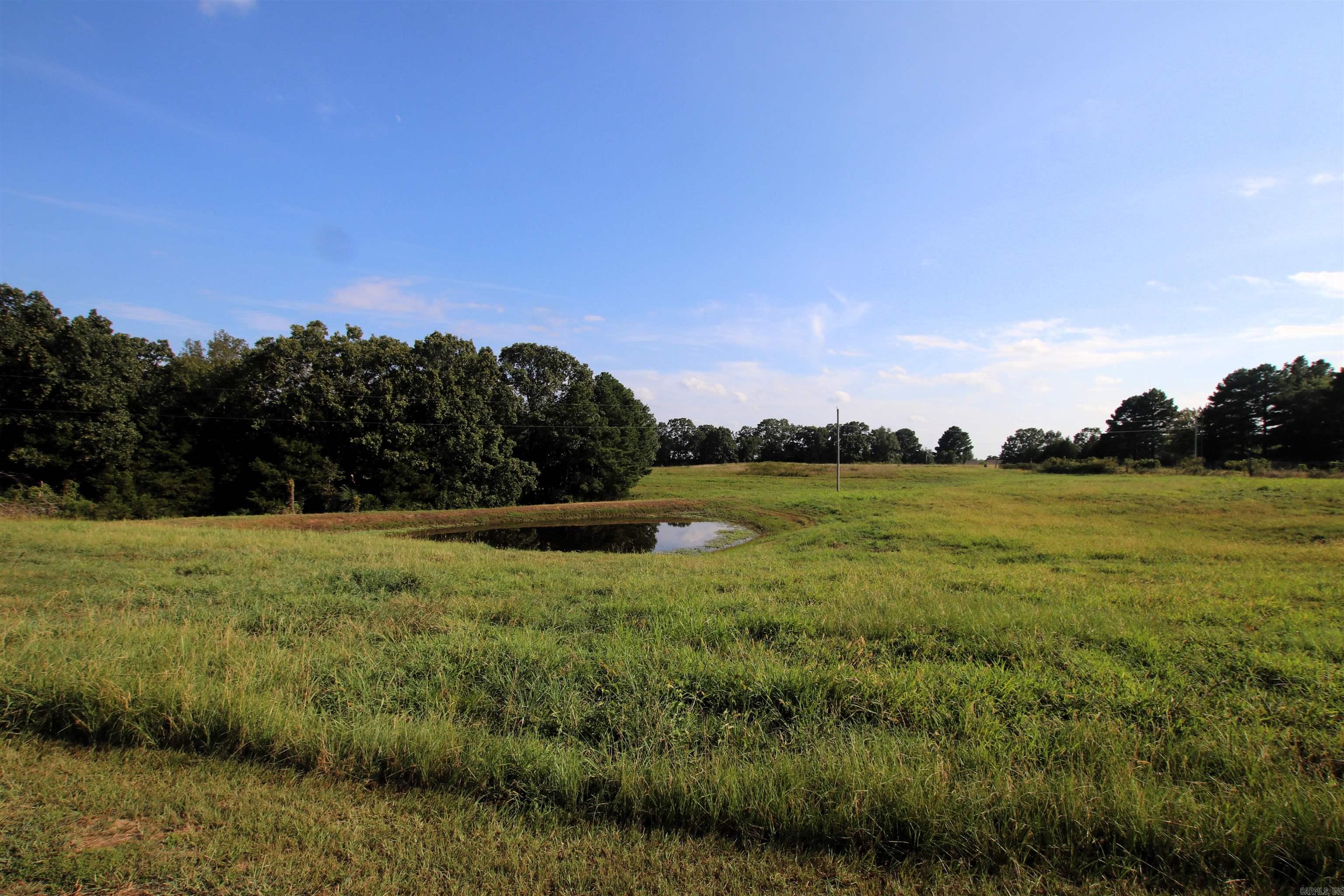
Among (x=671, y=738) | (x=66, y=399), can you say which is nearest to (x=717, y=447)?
(x=66, y=399)

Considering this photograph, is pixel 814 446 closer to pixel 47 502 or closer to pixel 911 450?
pixel 911 450

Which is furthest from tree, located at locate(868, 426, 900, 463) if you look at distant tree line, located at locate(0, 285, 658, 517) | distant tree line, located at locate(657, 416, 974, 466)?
distant tree line, located at locate(0, 285, 658, 517)

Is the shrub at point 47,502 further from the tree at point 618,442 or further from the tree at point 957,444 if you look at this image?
the tree at point 957,444

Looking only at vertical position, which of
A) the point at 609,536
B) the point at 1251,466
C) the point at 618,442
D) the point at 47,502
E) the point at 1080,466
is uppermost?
the point at 618,442

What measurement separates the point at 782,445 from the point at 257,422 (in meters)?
88.4

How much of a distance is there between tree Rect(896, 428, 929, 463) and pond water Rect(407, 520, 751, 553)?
9473 centimetres

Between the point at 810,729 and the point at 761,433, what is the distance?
108133 mm

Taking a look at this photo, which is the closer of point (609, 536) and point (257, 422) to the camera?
point (609, 536)

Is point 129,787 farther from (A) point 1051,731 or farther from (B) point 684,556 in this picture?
(B) point 684,556

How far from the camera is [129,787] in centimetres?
324

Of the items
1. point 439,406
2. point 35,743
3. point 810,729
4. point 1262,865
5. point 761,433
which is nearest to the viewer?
point 1262,865

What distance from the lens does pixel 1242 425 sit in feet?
210

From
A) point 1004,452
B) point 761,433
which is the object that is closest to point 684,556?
point 761,433

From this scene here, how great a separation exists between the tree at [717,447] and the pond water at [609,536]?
69.2 m
